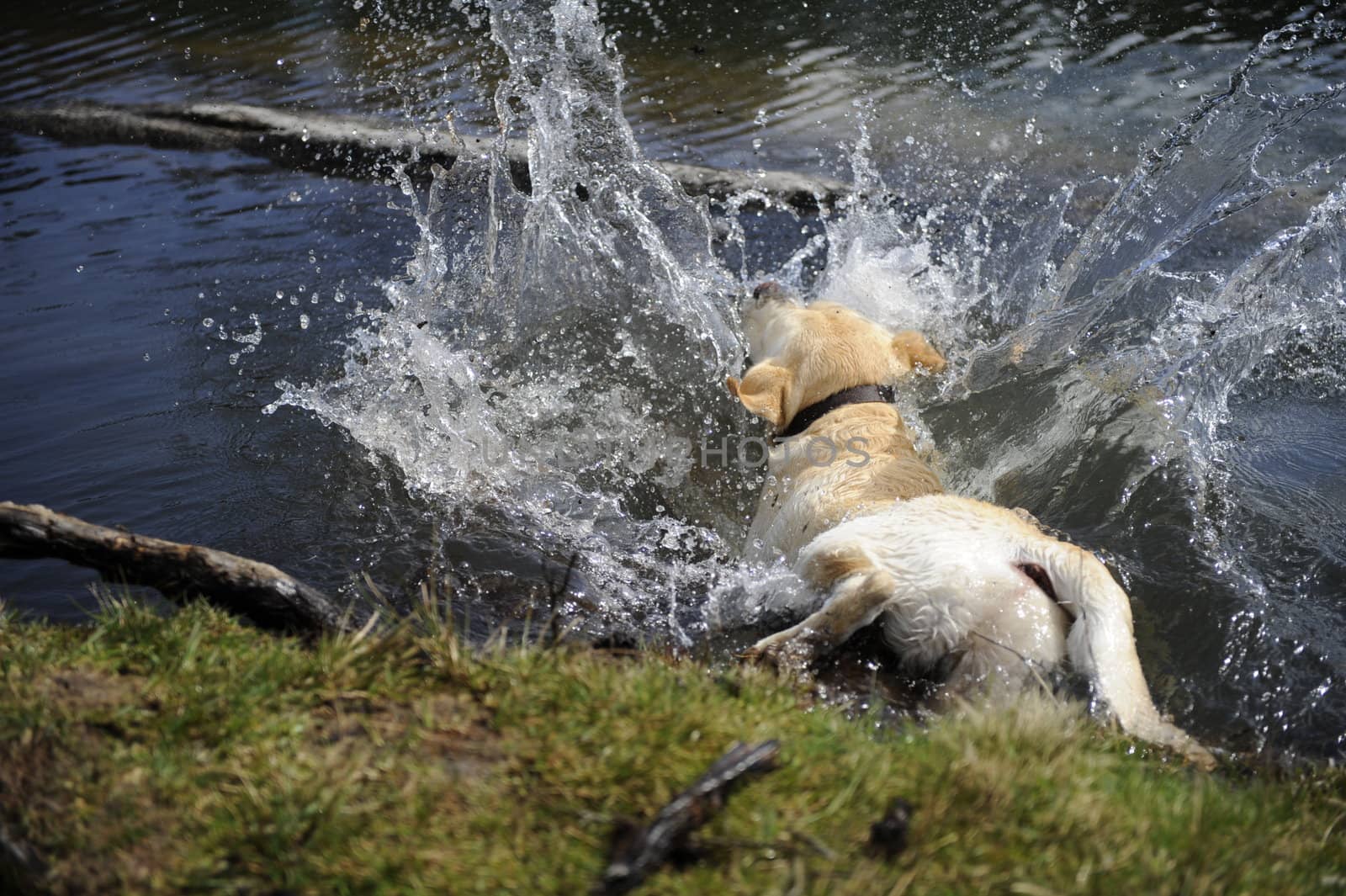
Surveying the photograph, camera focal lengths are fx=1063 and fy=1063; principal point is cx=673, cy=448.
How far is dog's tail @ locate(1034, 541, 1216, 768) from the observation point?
3406 millimetres

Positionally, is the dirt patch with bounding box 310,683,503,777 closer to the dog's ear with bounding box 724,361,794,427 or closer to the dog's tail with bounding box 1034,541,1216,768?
the dog's tail with bounding box 1034,541,1216,768

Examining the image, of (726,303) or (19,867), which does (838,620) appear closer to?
(19,867)

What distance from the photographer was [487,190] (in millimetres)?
8688

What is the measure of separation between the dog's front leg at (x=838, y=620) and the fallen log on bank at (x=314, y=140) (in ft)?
19.4

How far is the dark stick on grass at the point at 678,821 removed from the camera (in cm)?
215

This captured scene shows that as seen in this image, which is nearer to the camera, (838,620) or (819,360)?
(838,620)

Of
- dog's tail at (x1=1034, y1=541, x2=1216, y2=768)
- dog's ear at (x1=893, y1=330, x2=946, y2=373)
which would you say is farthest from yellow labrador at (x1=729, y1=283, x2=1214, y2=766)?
dog's ear at (x1=893, y1=330, x2=946, y2=373)

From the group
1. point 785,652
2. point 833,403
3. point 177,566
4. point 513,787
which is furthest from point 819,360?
point 513,787

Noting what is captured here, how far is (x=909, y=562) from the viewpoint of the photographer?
396 centimetres

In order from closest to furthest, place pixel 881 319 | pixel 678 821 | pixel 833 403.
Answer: pixel 678 821, pixel 833 403, pixel 881 319

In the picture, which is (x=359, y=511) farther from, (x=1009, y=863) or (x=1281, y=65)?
(x=1281, y=65)

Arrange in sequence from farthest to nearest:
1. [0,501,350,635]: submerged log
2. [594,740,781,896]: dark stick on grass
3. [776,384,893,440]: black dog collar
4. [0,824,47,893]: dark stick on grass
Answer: [776,384,893,440]: black dog collar → [0,501,350,635]: submerged log → [0,824,47,893]: dark stick on grass → [594,740,781,896]: dark stick on grass

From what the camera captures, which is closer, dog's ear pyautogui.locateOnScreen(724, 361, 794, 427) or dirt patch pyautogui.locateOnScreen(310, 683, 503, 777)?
dirt patch pyautogui.locateOnScreen(310, 683, 503, 777)

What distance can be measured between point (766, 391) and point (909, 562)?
1.66 m
